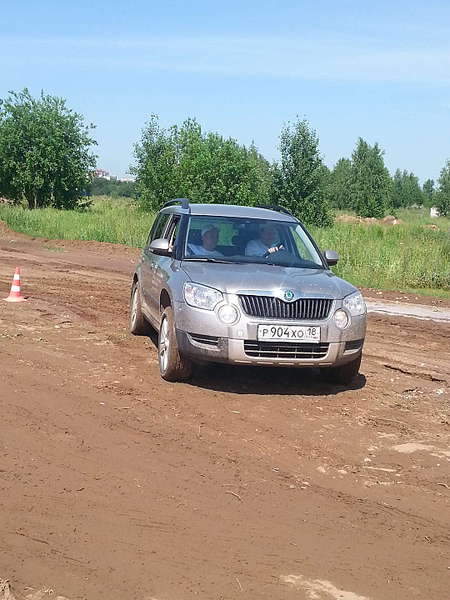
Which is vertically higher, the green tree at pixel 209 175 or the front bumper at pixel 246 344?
the green tree at pixel 209 175

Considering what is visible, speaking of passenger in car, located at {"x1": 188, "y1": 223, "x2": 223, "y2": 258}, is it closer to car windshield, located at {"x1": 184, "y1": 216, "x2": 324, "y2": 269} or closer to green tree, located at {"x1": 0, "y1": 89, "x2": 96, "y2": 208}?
car windshield, located at {"x1": 184, "y1": 216, "x2": 324, "y2": 269}

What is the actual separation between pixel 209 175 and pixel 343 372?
3514 centimetres

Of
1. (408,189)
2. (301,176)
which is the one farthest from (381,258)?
(408,189)

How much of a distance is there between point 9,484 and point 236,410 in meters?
2.51

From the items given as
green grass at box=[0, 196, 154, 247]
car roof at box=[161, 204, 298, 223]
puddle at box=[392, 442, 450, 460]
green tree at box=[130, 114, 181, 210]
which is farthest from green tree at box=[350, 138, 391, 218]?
puddle at box=[392, 442, 450, 460]

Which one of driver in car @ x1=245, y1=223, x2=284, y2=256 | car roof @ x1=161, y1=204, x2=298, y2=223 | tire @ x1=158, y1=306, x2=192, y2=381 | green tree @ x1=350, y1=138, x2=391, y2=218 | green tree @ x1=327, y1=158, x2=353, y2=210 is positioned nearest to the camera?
tire @ x1=158, y1=306, x2=192, y2=381

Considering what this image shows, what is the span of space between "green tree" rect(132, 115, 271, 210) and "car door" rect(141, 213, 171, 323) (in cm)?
3204

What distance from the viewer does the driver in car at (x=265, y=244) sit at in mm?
8477

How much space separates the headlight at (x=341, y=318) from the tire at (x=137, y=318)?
3297 millimetres

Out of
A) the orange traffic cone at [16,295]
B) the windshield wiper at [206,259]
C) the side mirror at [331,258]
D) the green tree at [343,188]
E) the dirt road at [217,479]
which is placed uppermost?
the green tree at [343,188]

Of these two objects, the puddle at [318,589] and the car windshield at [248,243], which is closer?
the puddle at [318,589]

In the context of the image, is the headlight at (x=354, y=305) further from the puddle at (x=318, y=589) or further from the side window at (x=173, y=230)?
the puddle at (x=318, y=589)

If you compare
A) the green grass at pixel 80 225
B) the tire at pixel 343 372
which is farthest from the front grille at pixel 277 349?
the green grass at pixel 80 225

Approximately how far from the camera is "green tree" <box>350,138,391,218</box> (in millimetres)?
83688
